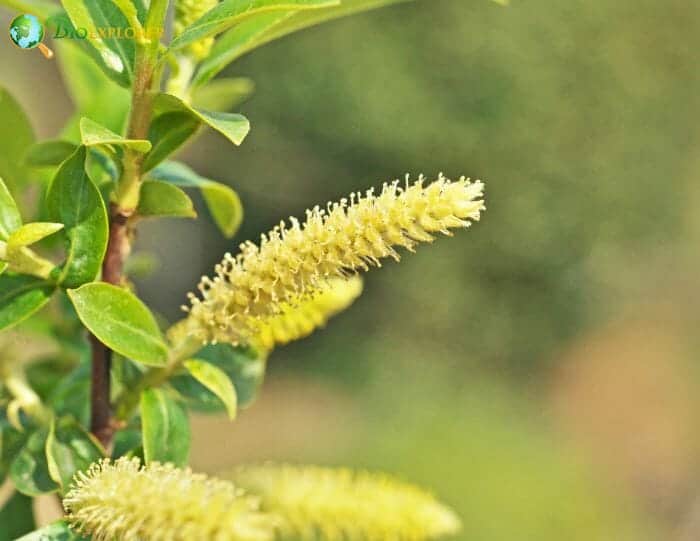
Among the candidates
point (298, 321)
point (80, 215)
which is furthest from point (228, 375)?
point (80, 215)

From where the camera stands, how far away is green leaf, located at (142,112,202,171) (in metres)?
0.44

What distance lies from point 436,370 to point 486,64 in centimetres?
152

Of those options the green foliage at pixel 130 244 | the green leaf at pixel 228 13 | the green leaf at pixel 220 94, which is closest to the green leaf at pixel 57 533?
the green foliage at pixel 130 244

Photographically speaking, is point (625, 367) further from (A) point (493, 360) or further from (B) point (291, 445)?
(B) point (291, 445)

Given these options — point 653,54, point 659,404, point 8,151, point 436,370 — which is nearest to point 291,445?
point 436,370

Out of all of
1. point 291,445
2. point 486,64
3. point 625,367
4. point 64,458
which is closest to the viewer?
point 64,458

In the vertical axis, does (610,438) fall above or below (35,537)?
above

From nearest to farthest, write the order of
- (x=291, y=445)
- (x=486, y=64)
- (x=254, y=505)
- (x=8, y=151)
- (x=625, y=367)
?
(x=254, y=505), (x=8, y=151), (x=486, y=64), (x=291, y=445), (x=625, y=367)

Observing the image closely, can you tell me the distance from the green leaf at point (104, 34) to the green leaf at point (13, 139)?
5.6 inches

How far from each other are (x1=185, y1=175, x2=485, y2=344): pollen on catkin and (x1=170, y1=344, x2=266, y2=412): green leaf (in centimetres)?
8

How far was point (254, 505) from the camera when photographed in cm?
34

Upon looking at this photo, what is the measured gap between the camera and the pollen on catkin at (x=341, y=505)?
590 mm

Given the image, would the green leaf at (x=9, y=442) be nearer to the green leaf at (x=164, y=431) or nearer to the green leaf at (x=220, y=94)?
the green leaf at (x=164, y=431)

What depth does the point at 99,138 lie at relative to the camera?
0.39 m
